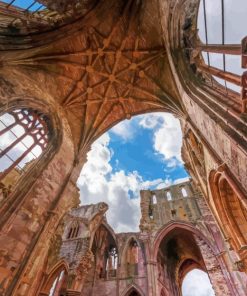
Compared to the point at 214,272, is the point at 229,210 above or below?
below

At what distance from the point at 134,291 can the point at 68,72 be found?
17311 millimetres

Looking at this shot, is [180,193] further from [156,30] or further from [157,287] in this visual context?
[156,30]

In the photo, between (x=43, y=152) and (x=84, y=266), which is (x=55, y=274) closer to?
(x=84, y=266)

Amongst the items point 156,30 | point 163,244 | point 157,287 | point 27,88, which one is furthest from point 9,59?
point 163,244

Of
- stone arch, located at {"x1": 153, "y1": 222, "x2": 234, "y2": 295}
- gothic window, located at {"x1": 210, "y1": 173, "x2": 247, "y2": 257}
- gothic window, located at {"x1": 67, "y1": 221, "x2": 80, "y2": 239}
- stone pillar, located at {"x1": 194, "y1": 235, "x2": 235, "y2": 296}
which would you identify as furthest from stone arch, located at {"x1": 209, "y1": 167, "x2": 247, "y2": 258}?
gothic window, located at {"x1": 67, "y1": 221, "x2": 80, "y2": 239}

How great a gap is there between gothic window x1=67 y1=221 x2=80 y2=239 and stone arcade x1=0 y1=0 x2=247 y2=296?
1104 mm

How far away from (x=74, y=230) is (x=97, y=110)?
40.3ft

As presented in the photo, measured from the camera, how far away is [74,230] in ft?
57.9

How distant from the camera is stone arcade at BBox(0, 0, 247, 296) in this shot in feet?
14.8

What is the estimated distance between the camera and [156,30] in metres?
8.41

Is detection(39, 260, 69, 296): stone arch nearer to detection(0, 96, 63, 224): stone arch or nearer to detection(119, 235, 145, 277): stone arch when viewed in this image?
detection(119, 235, 145, 277): stone arch

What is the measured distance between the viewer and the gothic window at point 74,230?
56.6 feet

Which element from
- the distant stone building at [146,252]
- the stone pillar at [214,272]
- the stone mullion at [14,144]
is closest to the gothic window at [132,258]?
the distant stone building at [146,252]

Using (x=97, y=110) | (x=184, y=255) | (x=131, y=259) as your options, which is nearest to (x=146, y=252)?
(x=131, y=259)
